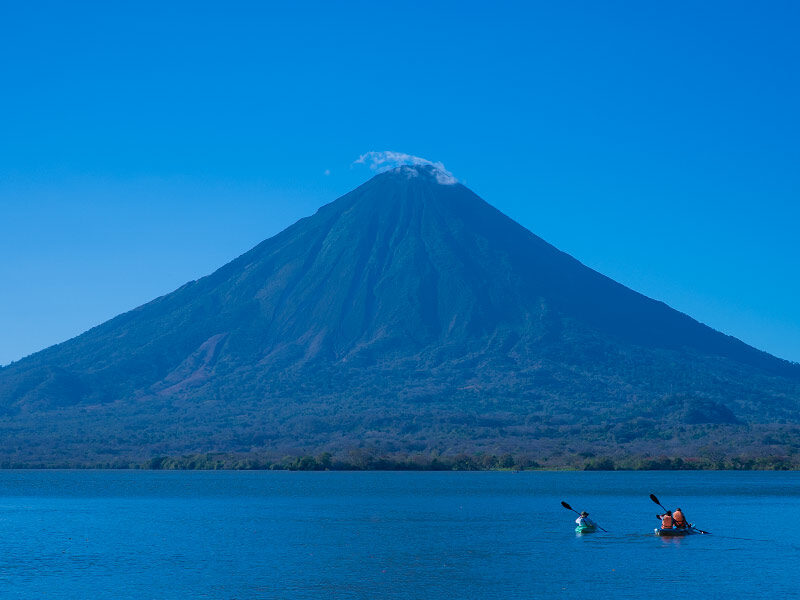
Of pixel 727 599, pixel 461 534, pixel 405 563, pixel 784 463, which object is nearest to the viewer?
pixel 727 599

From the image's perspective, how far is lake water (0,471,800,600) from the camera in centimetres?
4175

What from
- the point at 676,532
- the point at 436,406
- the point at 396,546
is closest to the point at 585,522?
the point at 676,532

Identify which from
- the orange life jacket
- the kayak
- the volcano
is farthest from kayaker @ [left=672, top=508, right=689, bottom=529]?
the volcano

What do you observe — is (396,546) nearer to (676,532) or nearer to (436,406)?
(676,532)

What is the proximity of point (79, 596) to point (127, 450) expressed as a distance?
118 m

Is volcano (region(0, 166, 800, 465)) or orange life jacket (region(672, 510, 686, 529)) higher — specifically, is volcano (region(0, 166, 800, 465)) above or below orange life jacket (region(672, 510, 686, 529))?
above

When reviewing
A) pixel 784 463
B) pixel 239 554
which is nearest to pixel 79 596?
pixel 239 554

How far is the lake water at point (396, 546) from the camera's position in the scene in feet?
137

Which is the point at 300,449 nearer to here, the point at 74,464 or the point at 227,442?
the point at 227,442

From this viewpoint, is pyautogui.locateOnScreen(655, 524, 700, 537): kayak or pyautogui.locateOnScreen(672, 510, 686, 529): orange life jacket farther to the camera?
pyautogui.locateOnScreen(672, 510, 686, 529): orange life jacket

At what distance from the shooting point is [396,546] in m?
54.4

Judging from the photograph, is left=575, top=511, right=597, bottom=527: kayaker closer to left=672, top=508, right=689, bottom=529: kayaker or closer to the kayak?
the kayak

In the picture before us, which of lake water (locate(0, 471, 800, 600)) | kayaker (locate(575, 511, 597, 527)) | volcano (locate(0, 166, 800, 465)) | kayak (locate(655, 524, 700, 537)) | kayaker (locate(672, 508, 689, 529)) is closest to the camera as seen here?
lake water (locate(0, 471, 800, 600))

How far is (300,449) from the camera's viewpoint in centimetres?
15150
